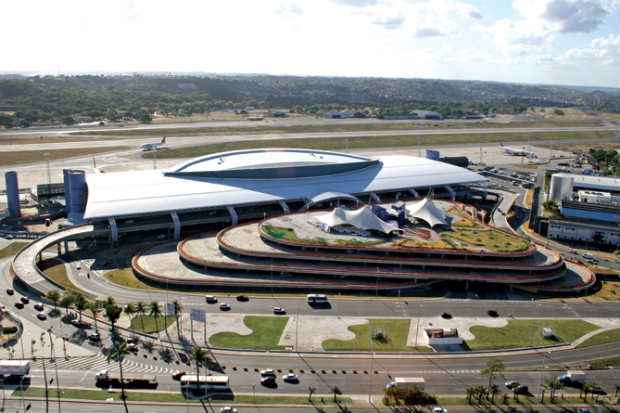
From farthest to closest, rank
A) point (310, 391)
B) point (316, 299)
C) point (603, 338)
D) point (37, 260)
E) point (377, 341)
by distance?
point (37, 260) < point (316, 299) < point (603, 338) < point (377, 341) < point (310, 391)

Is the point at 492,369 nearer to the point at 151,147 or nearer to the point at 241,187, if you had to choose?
the point at 241,187

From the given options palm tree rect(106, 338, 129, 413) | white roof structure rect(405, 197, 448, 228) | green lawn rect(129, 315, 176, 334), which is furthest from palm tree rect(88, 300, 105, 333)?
white roof structure rect(405, 197, 448, 228)

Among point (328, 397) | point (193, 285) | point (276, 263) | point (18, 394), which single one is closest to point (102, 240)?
point (193, 285)

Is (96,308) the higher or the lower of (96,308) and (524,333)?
the higher

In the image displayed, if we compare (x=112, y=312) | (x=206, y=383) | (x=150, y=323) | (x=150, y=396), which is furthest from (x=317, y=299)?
(x=150, y=396)

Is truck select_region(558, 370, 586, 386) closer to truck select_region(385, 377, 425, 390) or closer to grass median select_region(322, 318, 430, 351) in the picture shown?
grass median select_region(322, 318, 430, 351)
